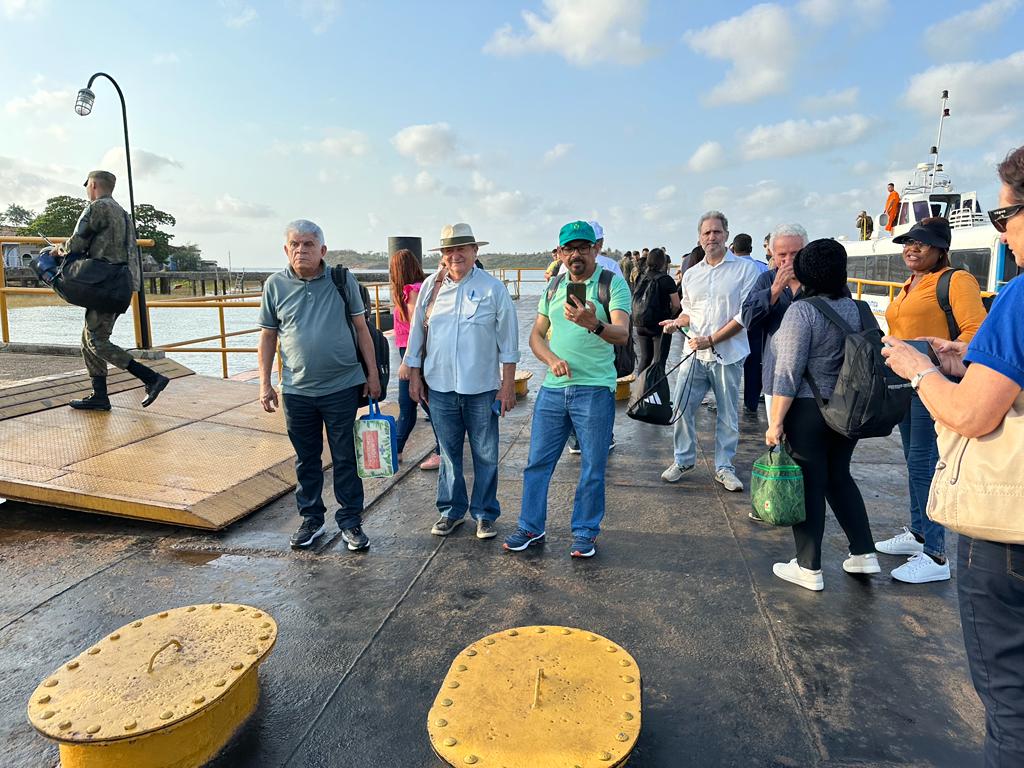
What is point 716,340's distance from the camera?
4703mm

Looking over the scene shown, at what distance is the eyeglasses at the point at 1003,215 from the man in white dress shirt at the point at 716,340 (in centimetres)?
296

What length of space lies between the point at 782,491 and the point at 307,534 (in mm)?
2602

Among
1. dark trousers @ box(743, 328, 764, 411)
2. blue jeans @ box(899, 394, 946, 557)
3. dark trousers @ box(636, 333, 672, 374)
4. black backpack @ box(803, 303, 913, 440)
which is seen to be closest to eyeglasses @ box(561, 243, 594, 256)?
black backpack @ box(803, 303, 913, 440)

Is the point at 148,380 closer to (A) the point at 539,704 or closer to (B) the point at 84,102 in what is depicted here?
(A) the point at 539,704

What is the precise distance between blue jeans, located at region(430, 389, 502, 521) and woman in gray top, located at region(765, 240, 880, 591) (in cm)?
157

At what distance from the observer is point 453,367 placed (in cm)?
379

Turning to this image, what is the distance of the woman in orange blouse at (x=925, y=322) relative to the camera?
123 inches

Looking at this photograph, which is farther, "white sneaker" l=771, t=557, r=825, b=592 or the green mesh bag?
"white sneaker" l=771, t=557, r=825, b=592

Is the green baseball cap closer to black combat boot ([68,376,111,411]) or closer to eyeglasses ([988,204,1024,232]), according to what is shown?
eyeglasses ([988,204,1024,232])

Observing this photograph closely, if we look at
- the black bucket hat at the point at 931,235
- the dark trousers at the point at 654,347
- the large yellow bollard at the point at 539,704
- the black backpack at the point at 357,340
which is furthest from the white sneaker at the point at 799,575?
the dark trousers at the point at 654,347

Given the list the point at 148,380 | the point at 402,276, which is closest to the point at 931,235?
the point at 402,276

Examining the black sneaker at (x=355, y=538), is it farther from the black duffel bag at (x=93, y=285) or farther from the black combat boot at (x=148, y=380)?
the black duffel bag at (x=93, y=285)

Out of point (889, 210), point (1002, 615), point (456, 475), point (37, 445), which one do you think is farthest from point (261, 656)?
point (889, 210)

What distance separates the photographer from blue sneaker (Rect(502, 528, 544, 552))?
3.71m
